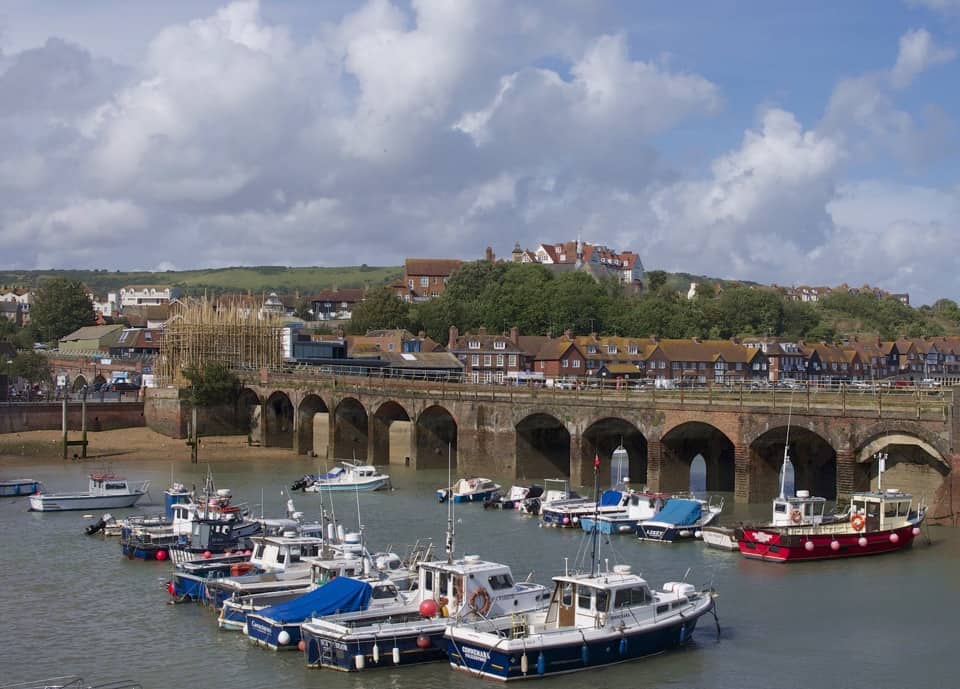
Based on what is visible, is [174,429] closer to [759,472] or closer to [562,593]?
[759,472]

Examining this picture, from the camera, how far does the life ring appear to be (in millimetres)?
32875

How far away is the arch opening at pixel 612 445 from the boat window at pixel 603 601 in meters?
34.6

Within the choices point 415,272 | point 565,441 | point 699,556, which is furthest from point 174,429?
point 415,272

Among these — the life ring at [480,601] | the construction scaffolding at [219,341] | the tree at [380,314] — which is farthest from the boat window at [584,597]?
the tree at [380,314]

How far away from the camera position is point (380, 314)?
154375mm

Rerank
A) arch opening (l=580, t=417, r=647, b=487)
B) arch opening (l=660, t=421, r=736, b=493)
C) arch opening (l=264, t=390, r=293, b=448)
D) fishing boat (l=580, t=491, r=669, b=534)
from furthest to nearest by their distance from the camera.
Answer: arch opening (l=264, t=390, r=293, b=448)
arch opening (l=580, t=417, r=647, b=487)
arch opening (l=660, t=421, r=736, b=493)
fishing boat (l=580, t=491, r=669, b=534)

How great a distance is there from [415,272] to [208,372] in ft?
326

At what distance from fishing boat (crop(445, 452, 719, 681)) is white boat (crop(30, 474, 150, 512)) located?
115 feet

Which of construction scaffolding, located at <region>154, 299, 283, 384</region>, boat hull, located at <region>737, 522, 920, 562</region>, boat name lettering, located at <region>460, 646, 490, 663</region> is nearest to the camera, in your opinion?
boat name lettering, located at <region>460, 646, 490, 663</region>

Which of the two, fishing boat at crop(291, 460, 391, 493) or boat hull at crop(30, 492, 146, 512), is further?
fishing boat at crop(291, 460, 391, 493)

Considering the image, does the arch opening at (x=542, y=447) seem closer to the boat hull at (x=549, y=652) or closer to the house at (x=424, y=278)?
the boat hull at (x=549, y=652)

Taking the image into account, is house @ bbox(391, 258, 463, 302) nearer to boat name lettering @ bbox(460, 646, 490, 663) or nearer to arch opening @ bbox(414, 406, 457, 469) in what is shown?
arch opening @ bbox(414, 406, 457, 469)

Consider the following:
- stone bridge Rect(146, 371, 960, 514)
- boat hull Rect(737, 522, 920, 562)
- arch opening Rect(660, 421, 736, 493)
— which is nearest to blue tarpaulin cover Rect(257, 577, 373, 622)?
boat hull Rect(737, 522, 920, 562)

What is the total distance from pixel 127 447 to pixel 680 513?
185 ft
